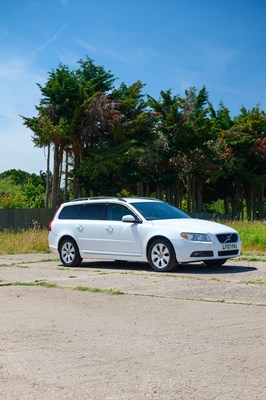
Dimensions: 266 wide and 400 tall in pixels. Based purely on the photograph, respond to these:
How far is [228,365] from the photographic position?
6059 mm

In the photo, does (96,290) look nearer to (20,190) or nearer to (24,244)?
(24,244)

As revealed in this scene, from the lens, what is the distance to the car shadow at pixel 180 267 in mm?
14898

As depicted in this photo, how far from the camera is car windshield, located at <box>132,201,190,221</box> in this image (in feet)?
52.0

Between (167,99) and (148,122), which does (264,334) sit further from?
(167,99)

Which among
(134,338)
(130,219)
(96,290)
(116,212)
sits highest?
(116,212)

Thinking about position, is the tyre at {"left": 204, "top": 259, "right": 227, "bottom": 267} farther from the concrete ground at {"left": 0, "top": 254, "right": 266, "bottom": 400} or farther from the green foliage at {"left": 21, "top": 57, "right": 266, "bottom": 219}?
the green foliage at {"left": 21, "top": 57, "right": 266, "bottom": 219}

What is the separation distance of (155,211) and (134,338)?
28.8 feet

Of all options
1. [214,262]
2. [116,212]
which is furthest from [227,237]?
[116,212]

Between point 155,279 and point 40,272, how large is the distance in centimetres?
324

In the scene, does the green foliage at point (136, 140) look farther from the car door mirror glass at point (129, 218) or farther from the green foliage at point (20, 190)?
the car door mirror glass at point (129, 218)

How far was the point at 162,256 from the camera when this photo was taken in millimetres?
14891

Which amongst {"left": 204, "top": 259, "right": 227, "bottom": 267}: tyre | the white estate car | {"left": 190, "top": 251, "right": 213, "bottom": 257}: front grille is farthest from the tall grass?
{"left": 190, "top": 251, "right": 213, "bottom": 257}: front grille

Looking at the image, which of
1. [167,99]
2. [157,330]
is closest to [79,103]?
[167,99]

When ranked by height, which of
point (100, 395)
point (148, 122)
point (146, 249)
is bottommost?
point (100, 395)
